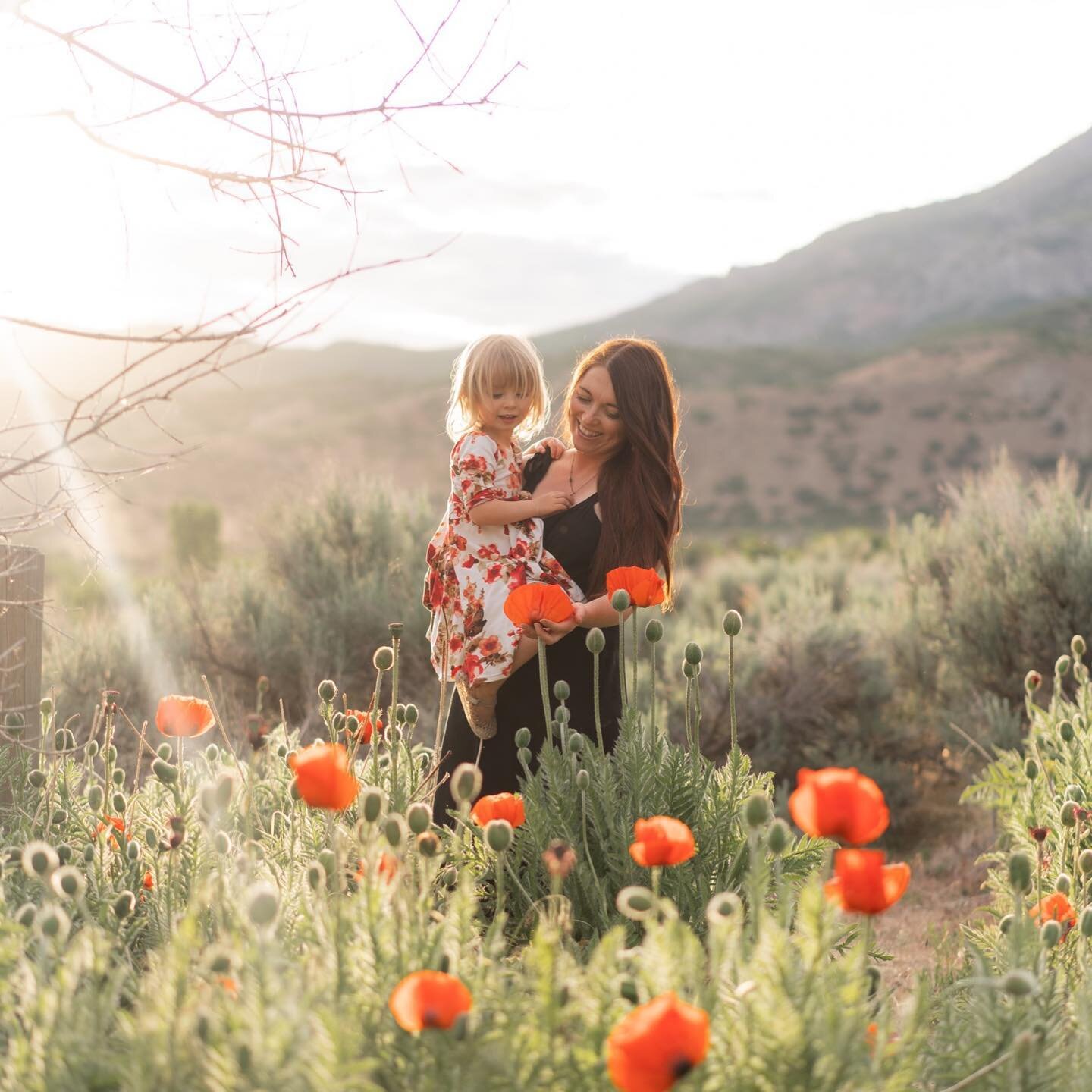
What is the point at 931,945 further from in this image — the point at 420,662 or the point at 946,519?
the point at 946,519

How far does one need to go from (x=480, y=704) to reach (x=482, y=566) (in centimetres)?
43

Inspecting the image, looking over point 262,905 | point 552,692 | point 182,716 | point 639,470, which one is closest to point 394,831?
point 262,905

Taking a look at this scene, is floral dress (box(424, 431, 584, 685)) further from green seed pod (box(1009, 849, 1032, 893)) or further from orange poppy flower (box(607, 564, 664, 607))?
green seed pod (box(1009, 849, 1032, 893))

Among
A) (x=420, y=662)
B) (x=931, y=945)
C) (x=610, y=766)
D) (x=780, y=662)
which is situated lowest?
(x=931, y=945)

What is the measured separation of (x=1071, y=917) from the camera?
8.25 ft

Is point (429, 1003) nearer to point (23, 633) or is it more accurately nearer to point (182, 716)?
point (182, 716)

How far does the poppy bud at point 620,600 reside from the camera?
240cm

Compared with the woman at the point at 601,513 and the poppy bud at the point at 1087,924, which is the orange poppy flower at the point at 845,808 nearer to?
the poppy bud at the point at 1087,924

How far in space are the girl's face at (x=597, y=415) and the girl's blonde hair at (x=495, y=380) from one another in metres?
0.15

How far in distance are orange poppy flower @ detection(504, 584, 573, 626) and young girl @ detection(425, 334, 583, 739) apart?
0.63m

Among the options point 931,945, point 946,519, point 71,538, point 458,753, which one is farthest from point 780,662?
point 71,538

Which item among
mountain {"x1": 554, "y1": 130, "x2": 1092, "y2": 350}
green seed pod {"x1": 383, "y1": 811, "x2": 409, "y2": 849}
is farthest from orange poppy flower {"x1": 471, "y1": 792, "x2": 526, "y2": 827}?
mountain {"x1": 554, "y1": 130, "x2": 1092, "y2": 350}

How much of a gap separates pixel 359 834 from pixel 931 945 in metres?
2.95

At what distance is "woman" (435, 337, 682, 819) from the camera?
10.9ft
